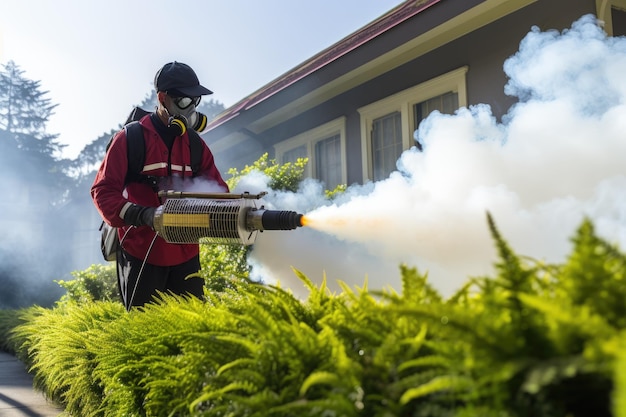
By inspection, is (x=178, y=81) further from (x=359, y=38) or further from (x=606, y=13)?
(x=359, y=38)

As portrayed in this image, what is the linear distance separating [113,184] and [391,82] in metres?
5.61

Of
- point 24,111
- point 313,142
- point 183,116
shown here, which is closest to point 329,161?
point 313,142

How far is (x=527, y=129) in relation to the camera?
193 inches

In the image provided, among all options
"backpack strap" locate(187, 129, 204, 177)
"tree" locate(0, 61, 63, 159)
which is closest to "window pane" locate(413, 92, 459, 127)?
"backpack strap" locate(187, 129, 204, 177)

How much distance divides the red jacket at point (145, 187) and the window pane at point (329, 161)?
5.90 m

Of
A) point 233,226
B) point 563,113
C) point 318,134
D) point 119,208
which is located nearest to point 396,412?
point 233,226

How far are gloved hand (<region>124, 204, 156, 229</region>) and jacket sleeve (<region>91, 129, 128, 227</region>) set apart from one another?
0.07 m

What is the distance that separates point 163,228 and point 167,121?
3.31 ft

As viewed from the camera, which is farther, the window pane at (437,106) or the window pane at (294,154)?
the window pane at (294,154)

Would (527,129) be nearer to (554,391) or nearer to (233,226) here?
(233,226)

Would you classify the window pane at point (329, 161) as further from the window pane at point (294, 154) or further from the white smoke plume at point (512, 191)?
the white smoke plume at point (512, 191)

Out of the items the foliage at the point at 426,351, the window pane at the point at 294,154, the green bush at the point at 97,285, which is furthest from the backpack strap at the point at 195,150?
the window pane at the point at 294,154

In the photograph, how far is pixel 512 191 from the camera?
4.22 m

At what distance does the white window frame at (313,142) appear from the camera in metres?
9.64
